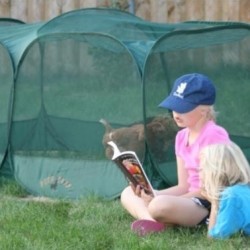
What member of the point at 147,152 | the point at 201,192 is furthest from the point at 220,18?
the point at 201,192

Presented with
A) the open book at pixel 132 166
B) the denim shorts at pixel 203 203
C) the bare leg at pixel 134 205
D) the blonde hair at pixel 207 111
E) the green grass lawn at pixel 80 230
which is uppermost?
the blonde hair at pixel 207 111

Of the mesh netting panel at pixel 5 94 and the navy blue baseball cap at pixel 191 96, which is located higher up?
the navy blue baseball cap at pixel 191 96

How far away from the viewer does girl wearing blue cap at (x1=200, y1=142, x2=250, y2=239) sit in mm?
4734

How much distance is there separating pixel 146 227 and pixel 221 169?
0.50 meters

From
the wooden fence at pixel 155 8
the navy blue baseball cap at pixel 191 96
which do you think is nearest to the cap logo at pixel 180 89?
the navy blue baseball cap at pixel 191 96

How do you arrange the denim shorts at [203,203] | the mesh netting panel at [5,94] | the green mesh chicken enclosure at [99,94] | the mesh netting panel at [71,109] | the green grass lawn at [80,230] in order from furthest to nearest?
1. the mesh netting panel at [5,94]
2. the mesh netting panel at [71,109]
3. the green mesh chicken enclosure at [99,94]
4. the denim shorts at [203,203]
5. the green grass lawn at [80,230]

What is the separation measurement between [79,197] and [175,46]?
1084 mm

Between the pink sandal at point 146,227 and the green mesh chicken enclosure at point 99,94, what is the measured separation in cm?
Answer: 97

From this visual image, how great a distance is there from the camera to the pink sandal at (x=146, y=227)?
4.93 m

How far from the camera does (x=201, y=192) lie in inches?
195

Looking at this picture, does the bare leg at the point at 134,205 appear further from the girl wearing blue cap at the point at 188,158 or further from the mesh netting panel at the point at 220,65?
the mesh netting panel at the point at 220,65

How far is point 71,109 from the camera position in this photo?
630cm

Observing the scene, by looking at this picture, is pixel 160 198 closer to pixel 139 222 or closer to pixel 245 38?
pixel 139 222

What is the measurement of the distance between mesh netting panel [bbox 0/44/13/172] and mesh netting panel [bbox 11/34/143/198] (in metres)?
0.06
